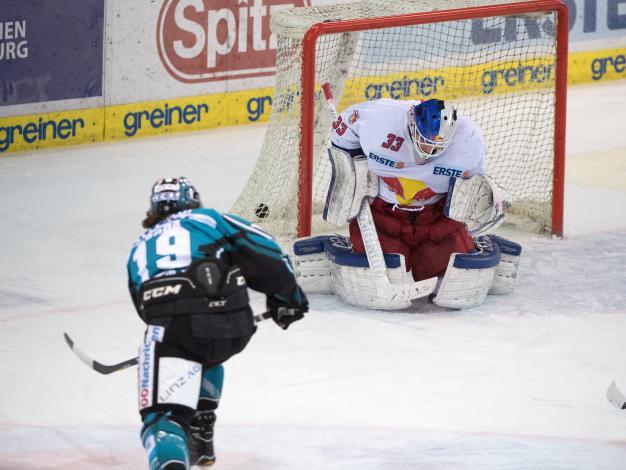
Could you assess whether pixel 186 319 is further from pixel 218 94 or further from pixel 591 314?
pixel 218 94

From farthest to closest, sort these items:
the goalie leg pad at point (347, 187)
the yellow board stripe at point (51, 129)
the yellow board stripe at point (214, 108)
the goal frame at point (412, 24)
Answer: the yellow board stripe at point (51, 129) < the yellow board stripe at point (214, 108) < the goal frame at point (412, 24) < the goalie leg pad at point (347, 187)

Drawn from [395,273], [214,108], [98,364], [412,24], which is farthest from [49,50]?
[98,364]

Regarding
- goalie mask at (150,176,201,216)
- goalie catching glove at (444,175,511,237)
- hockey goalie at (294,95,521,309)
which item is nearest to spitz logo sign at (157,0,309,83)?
hockey goalie at (294,95,521,309)

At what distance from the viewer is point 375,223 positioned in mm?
5930

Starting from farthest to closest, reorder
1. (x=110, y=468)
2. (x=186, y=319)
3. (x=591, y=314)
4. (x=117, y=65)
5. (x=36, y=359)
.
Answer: (x=117, y=65), (x=591, y=314), (x=36, y=359), (x=110, y=468), (x=186, y=319)

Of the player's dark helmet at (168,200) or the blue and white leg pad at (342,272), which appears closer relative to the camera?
the player's dark helmet at (168,200)

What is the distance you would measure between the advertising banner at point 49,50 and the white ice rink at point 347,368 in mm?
1076

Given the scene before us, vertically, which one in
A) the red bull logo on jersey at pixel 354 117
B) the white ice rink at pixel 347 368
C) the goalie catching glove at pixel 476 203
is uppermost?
the red bull logo on jersey at pixel 354 117

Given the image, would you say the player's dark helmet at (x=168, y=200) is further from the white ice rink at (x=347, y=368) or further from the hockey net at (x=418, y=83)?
the hockey net at (x=418, y=83)

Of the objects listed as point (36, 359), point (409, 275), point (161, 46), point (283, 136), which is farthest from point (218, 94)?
point (36, 359)

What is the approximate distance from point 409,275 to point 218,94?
347 centimetres

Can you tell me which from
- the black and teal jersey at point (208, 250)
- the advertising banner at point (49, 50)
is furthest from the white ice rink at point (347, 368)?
the advertising banner at point (49, 50)

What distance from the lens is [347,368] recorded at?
5.13 metres

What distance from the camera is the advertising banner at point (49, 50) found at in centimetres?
825
